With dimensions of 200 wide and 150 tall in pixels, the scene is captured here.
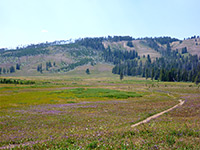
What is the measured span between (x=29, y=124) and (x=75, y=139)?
11587mm

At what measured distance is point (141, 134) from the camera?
14375mm

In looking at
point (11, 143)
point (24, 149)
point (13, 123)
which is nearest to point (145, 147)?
point (24, 149)

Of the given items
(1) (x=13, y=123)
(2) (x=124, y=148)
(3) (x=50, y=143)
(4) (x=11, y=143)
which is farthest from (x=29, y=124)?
(2) (x=124, y=148)

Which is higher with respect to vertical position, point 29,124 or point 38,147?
point 38,147

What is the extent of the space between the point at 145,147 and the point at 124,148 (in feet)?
4.46

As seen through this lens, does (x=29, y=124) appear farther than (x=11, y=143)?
Yes

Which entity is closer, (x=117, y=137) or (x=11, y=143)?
(x=117, y=137)

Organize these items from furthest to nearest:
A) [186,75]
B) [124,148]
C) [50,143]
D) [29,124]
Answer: [186,75] < [29,124] < [50,143] < [124,148]

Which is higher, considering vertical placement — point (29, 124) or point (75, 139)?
point (75, 139)

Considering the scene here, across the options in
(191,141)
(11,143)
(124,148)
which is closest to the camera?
(124,148)

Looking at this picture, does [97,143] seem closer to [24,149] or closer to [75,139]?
[75,139]

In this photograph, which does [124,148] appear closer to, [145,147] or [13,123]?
[145,147]

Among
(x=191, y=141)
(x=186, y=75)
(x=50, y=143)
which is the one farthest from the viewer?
(x=186, y=75)

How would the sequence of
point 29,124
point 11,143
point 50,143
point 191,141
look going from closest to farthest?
point 191,141 < point 50,143 < point 11,143 < point 29,124
